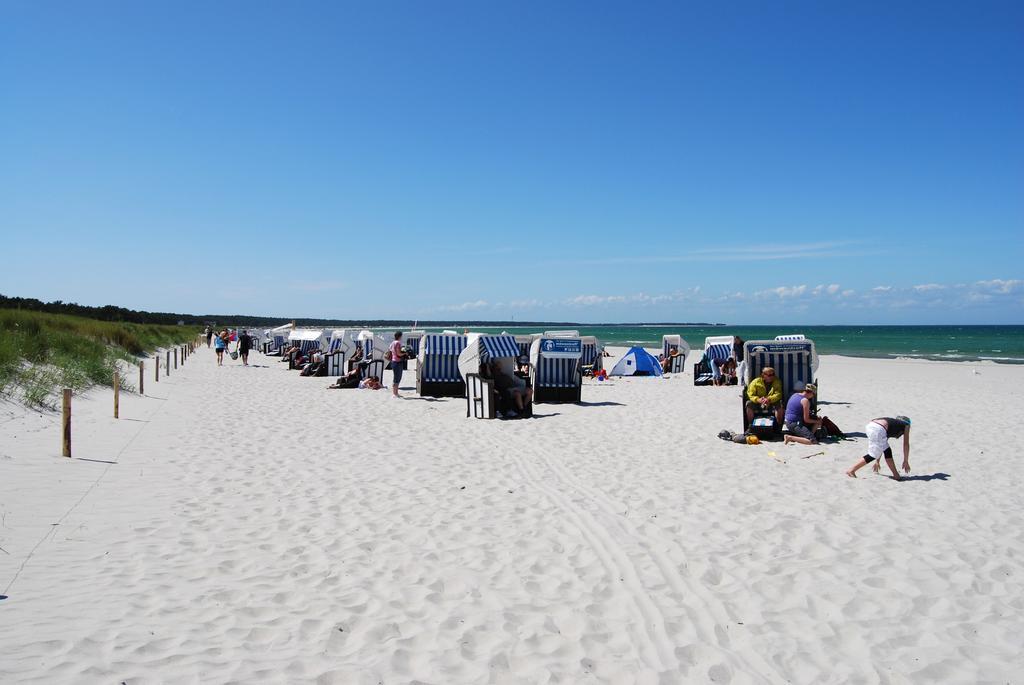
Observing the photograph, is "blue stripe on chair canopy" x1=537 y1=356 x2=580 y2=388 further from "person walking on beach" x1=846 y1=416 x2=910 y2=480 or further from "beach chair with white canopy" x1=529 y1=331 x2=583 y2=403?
"person walking on beach" x1=846 y1=416 x2=910 y2=480

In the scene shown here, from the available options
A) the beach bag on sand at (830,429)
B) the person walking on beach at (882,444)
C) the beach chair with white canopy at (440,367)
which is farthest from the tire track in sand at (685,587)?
the beach chair with white canopy at (440,367)

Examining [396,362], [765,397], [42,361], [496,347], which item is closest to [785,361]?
[765,397]

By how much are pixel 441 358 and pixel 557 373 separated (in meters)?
2.67

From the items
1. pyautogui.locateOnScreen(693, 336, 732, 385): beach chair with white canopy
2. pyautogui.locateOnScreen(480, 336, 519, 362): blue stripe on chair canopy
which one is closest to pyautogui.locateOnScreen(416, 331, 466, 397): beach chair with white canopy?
pyautogui.locateOnScreen(480, 336, 519, 362): blue stripe on chair canopy

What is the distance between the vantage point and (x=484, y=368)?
12.1 meters

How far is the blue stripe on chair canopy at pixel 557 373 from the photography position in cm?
1390

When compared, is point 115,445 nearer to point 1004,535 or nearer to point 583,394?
point 1004,535

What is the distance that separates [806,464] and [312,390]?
1185cm

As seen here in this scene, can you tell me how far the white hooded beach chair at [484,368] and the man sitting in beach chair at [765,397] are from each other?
161 inches

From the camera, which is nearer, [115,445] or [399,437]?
[115,445]

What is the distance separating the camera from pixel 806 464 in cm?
790

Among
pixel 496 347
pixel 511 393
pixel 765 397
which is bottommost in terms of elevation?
pixel 511 393

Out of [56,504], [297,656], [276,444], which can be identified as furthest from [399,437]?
Result: [297,656]

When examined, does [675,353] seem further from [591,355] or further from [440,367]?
[440,367]
